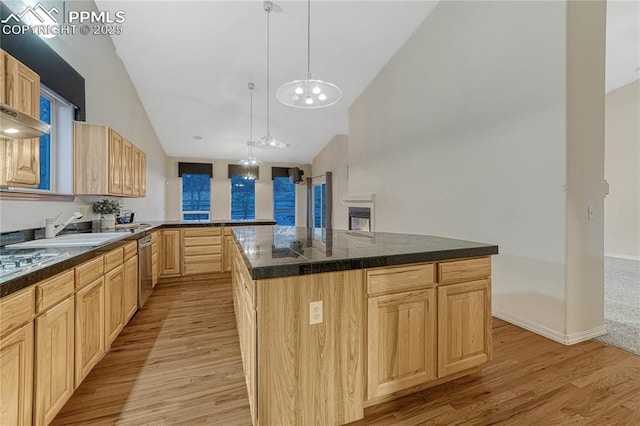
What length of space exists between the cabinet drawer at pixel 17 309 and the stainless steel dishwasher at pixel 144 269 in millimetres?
1822

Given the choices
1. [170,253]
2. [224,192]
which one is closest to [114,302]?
[170,253]

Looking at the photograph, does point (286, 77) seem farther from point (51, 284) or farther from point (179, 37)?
point (51, 284)

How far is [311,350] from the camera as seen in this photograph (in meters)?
1.33

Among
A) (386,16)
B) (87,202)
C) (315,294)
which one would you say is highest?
(386,16)

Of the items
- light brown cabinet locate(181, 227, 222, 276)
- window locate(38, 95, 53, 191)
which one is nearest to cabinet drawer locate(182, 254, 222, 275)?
light brown cabinet locate(181, 227, 222, 276)

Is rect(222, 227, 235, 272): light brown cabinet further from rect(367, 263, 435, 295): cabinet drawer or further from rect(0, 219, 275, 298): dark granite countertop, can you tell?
rect(367, 263, 435, 295): cabinet drawer

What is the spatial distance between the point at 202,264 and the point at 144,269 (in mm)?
1374

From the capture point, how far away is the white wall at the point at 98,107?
2090 millimetres

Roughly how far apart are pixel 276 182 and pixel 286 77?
4932mm

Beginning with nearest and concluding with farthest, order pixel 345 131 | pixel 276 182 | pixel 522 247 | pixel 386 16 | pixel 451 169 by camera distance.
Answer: pixel 522 247 < pixel 451 169 < pixel 386 16 < pixel 345 131 < pixel 276 182

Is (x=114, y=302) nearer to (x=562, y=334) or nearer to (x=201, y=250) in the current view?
(x=201, y=250)

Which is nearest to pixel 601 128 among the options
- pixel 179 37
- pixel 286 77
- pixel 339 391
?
pixel 339 391

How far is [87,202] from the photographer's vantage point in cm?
311

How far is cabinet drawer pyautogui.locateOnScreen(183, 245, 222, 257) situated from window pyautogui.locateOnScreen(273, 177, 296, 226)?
4.74m
